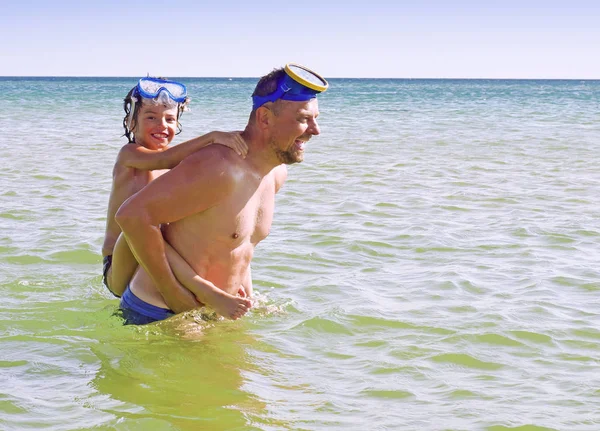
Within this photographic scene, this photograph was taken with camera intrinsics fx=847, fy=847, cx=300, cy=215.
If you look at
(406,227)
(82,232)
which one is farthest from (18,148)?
(406,227)

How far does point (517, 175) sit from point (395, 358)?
692 cm

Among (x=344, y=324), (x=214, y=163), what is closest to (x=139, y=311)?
(x=214, y=163)

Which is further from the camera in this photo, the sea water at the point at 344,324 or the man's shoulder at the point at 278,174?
the man's shoulder at the point at 278,174

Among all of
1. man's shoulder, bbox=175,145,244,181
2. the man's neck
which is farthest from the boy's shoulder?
the man's neck

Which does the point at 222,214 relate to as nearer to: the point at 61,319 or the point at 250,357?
the point at 250,357

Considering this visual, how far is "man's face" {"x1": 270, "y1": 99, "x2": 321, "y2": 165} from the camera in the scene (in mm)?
3811

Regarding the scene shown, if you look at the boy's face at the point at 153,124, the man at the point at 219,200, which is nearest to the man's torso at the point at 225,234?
the man at the point at 219,200

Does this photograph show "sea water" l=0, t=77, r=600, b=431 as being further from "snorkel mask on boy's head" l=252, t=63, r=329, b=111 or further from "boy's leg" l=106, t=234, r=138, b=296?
"snorkel mask on boy's head" l=252, t=63, r=329, b=111

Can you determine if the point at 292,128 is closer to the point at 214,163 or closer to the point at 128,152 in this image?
the point at 214,163

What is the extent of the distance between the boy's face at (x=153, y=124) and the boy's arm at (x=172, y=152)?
88 millimetres

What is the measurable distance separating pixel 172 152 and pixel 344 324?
4.60 feet

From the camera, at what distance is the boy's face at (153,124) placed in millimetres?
4395

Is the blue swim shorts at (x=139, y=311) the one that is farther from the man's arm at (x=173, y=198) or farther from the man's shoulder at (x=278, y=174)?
the man's shoulder at (x=278, y=174)

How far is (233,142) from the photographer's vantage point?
3.85m
